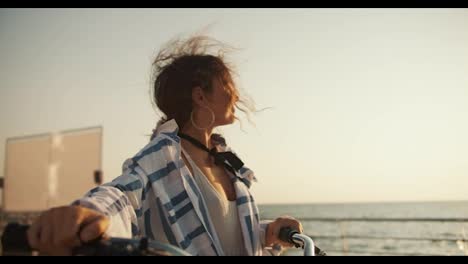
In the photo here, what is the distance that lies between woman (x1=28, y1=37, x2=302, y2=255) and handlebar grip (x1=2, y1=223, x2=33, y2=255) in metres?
0.16

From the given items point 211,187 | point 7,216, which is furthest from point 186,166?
point 7,216

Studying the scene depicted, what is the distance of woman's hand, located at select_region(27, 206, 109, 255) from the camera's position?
0.58m

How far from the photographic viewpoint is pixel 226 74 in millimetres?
1672

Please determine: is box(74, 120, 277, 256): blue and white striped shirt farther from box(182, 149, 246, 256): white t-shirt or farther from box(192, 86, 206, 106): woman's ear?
box(192, 86, 206, 106): woman's ear

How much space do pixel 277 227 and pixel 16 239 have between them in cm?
111

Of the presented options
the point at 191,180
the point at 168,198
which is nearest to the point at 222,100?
the point at 191,180

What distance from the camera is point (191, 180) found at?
1354 millimetres

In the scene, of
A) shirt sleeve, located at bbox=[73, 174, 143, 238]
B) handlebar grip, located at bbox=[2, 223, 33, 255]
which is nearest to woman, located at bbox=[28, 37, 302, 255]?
shirt sleeve, located at bbox=[73, 174, 143, 238]

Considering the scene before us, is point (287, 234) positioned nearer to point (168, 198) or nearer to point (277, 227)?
point (277, 227)

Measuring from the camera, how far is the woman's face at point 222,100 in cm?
161
